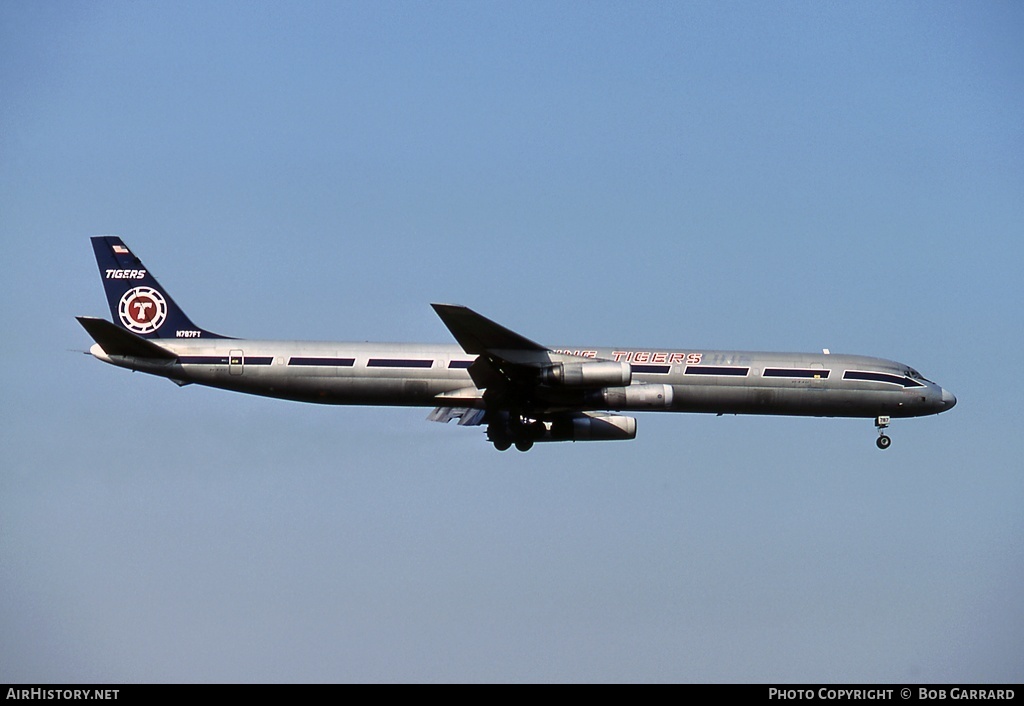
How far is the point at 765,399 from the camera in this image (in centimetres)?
4659

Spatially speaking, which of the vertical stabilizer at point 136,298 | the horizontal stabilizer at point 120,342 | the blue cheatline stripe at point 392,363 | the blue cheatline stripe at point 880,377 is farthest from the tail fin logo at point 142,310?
the blue cheatline stripe at point 880,377

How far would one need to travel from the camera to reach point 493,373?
43.1 m

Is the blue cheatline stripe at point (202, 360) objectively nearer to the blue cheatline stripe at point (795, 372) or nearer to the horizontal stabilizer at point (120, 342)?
the horizontal stabilizer at point (120, 342)

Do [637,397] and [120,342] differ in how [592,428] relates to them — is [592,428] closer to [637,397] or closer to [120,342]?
[637,397]

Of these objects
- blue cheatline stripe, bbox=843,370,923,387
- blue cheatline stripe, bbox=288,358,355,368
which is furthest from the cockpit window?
blue cheatline stripe, bbox=288,358,355,368

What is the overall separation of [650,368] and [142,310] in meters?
17.0

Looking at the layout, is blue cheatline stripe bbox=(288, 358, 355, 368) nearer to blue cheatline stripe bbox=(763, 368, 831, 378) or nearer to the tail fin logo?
the tail fin logo
